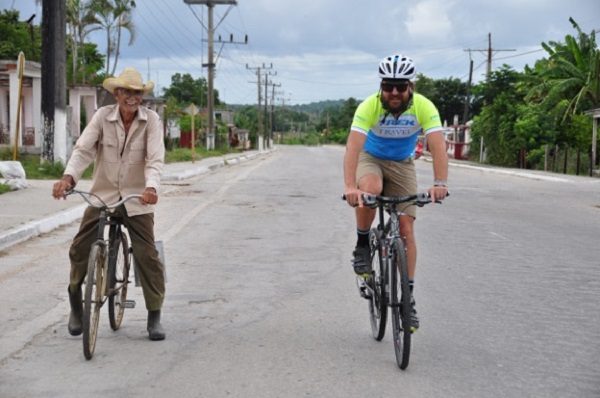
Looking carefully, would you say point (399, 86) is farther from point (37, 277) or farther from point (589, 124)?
point (589, 124)

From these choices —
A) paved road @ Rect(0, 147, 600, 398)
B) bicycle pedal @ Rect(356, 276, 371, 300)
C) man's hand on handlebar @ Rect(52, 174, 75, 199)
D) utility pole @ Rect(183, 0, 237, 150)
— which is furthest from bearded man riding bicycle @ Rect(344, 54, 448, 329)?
utility pole @ Rect(183, 0, 237, 150)

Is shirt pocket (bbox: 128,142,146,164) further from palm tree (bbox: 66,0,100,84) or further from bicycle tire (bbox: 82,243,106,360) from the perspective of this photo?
palm tree (bbox: 66,0,100,84)

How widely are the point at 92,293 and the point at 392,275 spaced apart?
1890 mm

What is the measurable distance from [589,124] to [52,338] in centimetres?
3516

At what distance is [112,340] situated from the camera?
5531 millimetres

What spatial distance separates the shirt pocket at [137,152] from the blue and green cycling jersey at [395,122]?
1.43 m

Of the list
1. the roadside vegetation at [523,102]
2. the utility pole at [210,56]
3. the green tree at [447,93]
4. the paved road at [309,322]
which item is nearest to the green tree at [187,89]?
the green tree at [447,93]

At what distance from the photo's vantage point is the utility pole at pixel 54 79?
1883 centimetres

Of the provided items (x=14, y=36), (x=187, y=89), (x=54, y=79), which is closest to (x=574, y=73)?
(x=54, y=79)

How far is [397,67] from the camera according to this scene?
504cm

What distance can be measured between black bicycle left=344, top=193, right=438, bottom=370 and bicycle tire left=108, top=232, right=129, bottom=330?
1734 millimetres

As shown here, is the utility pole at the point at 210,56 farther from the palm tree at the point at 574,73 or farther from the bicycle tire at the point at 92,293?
the bicycle tire at the point at 92,293

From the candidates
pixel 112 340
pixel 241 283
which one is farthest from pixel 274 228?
pixel 112 340

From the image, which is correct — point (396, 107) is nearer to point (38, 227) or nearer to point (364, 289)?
point (364, 289)
